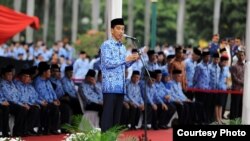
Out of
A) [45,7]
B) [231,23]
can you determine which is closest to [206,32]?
[231,23]

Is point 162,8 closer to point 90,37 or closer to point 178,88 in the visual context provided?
point 90,37

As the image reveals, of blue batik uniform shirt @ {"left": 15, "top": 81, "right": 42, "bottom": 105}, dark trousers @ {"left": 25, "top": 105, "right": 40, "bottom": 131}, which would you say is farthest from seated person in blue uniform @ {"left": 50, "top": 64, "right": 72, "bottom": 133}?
dark trousers @ {"left": 25, "top": 105, "right": 40, "bottom": 131}

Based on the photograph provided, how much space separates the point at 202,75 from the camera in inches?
876

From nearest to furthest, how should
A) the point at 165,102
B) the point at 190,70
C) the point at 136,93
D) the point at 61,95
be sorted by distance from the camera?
1. the point at 61,95
2. the point at 136,93
3. the point at 165,102
4. the point at 190,70

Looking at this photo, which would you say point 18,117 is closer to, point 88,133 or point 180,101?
point 180,101

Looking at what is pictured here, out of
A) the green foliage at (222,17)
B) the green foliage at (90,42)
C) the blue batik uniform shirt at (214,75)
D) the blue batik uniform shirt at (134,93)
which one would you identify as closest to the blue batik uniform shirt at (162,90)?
the blue batik uniform shirt at (134,93)

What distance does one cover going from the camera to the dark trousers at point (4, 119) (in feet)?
57.0

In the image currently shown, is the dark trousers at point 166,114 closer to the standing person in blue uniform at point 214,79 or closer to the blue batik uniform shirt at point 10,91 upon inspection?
the standing person in blue uniform at point 214,79

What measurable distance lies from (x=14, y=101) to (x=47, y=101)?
98cm

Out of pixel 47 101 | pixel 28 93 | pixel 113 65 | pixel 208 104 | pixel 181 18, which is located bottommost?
pixel 208 104

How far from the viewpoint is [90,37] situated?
49.6 m

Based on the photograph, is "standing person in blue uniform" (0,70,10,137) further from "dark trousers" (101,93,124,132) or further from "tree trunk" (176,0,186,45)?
"tree trunk" (176,0,186,45)

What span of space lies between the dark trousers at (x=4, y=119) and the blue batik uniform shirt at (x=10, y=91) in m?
0.34

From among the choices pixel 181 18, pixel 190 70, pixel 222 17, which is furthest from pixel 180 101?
pixel 222 17
